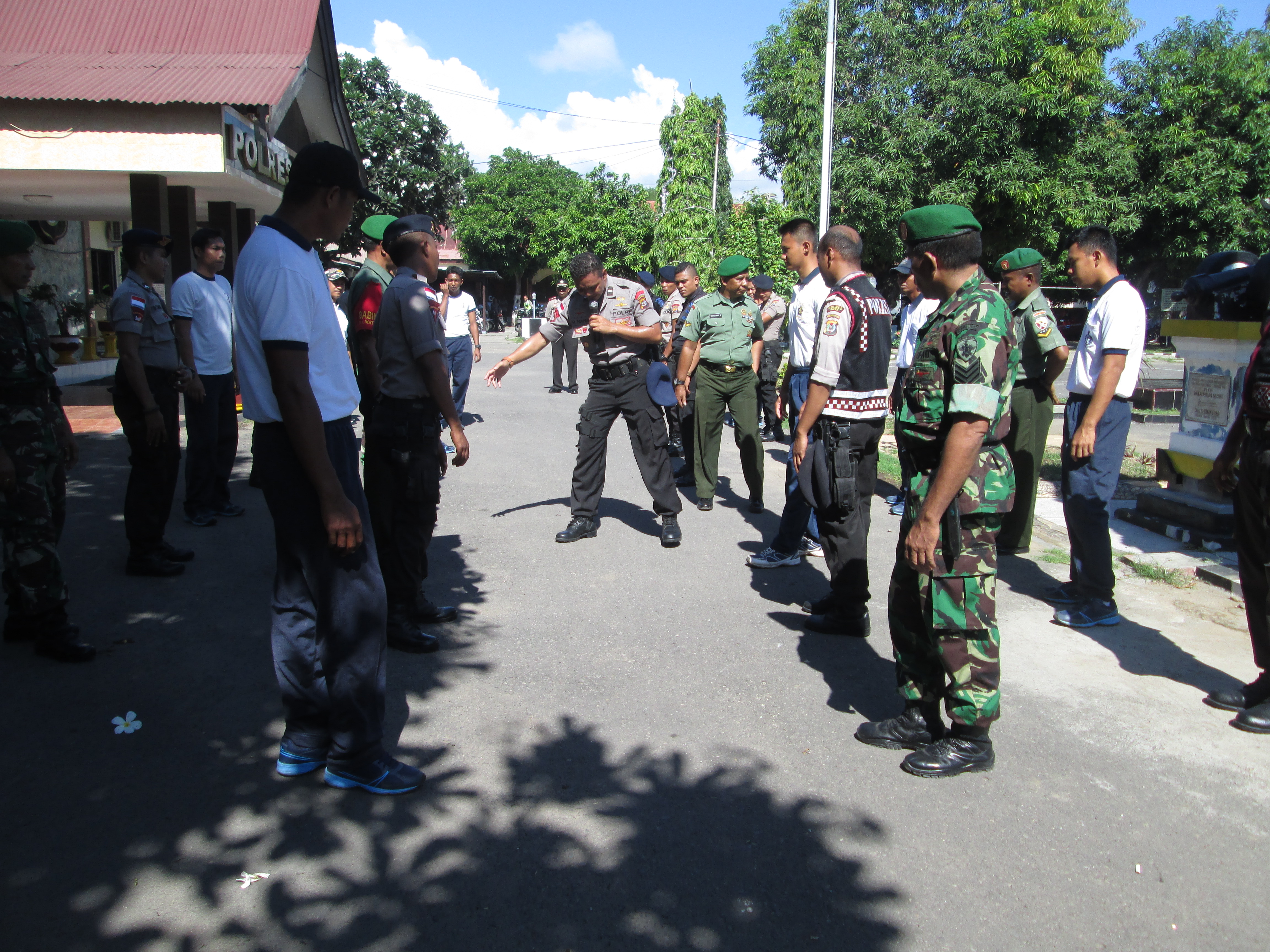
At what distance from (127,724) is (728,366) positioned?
176 inches

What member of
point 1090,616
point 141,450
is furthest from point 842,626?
point 141,450

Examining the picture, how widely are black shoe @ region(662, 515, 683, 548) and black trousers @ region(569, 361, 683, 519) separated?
0.05 meters

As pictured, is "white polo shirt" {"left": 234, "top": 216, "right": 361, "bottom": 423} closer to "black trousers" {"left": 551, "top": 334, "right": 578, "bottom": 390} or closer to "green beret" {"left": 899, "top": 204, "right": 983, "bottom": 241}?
"green beret" {"left": 899, "top": 204, "right": 983, "bottom": 241}

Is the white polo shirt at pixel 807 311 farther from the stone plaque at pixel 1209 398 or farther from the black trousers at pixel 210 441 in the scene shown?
the black trousers at pixel 210 441

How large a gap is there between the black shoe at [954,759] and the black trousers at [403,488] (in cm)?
236

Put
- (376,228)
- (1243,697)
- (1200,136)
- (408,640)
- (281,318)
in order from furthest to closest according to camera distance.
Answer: (1200,136)
(376,228)
(408,640)
(1243,697)
(281,318)

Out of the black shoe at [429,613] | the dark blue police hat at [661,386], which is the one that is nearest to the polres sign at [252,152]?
the dark blue police hat at [661,386]

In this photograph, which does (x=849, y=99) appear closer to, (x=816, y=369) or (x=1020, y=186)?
(x=1020, y=186)

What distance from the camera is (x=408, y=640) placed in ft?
13.4

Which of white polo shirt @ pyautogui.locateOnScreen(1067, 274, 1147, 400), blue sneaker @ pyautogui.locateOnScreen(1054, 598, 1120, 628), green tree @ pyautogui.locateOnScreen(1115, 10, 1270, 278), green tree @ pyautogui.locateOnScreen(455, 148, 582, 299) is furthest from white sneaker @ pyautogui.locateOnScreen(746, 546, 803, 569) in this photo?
green tree @ pyautogui.locateOnScreen(455, 148, 582, 299)

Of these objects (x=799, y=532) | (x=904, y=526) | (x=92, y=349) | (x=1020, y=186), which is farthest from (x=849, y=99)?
(x=904, y=526)

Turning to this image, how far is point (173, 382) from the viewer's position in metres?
5.50

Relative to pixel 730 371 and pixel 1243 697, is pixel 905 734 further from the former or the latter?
pixel 730 371

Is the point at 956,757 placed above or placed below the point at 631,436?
below
